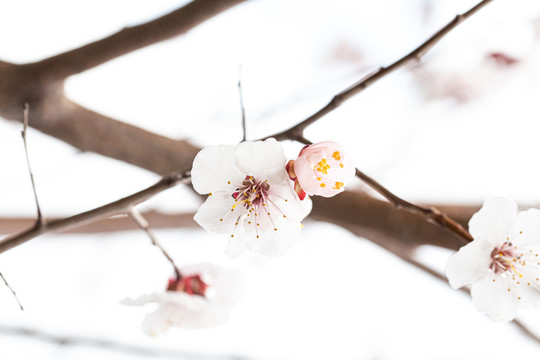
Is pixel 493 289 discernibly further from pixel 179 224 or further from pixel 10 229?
pixel 10 229

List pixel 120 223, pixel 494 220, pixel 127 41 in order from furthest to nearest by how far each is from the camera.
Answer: pixel 120 223, pixel 127 41, pixel 494 220

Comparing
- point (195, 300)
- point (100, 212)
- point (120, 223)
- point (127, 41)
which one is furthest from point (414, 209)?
point (120, 223)

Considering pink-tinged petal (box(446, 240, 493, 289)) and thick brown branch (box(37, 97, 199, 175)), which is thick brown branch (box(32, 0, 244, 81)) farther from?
pink-tinged petal (box(446, 240, 493, 289))

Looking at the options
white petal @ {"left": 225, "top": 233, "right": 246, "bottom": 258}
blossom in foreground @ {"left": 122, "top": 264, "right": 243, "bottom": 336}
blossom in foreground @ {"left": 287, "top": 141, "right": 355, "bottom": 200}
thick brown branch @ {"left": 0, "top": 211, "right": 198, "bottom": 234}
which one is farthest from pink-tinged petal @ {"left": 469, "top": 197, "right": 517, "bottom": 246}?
thick brown branch @ {"left": 0, "top": 211, "right": 198, "bottom": 234}

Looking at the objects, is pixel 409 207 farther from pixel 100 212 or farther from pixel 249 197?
pixel 100 212

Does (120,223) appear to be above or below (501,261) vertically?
above

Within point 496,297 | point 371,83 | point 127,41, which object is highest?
point 127,41
